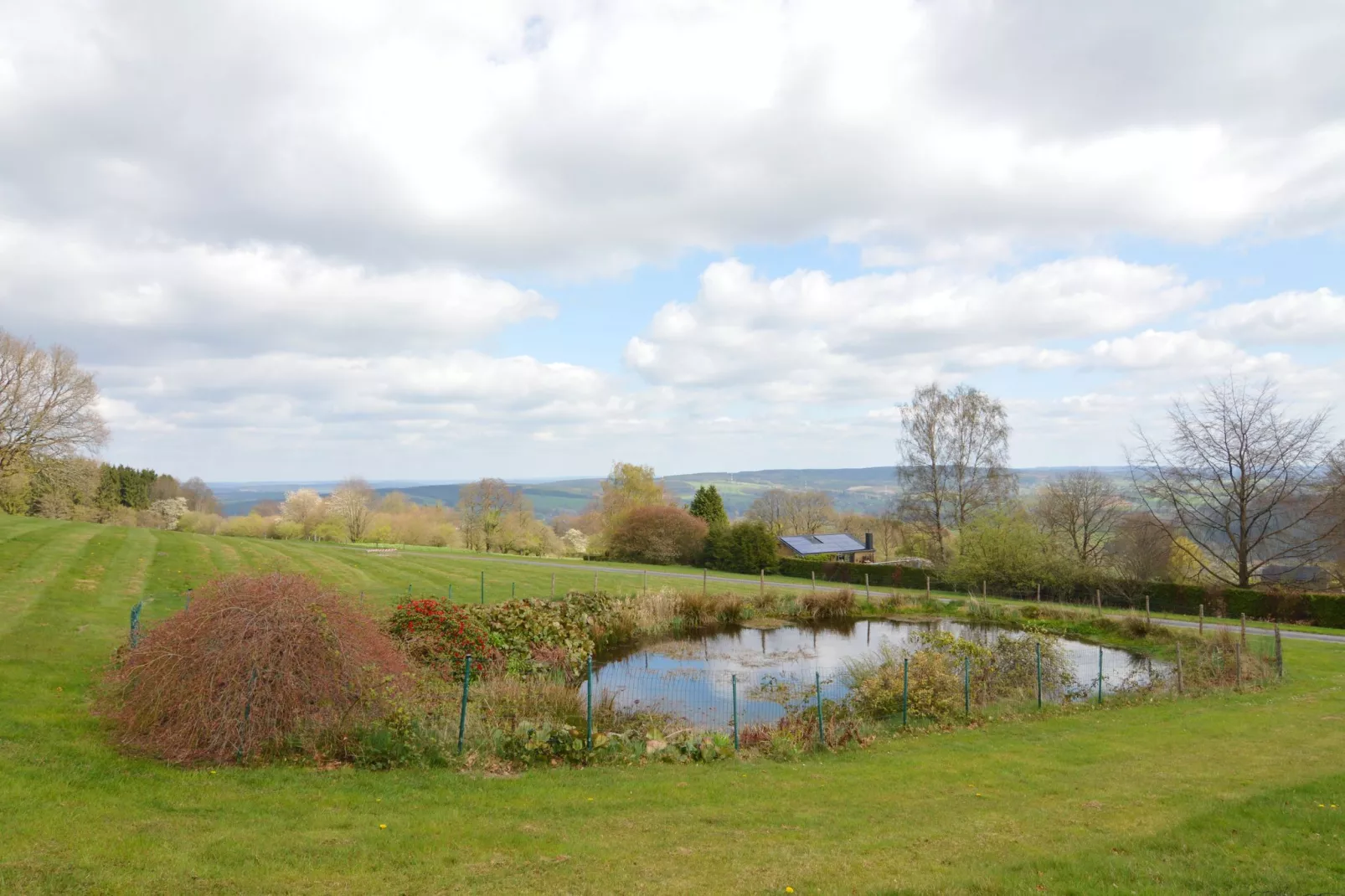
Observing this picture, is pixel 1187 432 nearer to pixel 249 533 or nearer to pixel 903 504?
pixel 903 504

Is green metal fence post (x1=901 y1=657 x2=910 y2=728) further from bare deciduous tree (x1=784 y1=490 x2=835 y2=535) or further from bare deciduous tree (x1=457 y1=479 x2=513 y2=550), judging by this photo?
bare deciduous tree (x1=784 y1=490 x2=835 y2=535)

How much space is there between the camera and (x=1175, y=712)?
575 inches

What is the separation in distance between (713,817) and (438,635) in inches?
395

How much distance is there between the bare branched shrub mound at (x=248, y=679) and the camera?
923cm

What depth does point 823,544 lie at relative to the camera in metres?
56.4

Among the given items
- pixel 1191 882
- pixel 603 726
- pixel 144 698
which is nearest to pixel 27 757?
pixel 144 698

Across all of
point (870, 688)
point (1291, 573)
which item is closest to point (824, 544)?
point (1291, 573)

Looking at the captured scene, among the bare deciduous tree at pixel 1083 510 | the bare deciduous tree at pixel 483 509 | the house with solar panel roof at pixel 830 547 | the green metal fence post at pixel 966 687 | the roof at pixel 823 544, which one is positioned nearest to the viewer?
the green metal fence post at pixel 966 687

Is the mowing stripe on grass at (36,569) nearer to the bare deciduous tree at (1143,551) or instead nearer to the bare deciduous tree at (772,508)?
the bare deciduous tree at (1143,551)

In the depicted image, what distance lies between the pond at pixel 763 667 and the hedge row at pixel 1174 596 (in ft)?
27.5

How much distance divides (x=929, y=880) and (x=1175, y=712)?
38.5 ft

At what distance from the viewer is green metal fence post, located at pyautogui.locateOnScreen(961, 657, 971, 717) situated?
14.7 m

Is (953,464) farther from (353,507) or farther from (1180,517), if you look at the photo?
(353,507)

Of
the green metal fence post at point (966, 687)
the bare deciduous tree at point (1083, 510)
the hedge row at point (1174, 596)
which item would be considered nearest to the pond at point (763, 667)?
the green metal fence post at point (966, 687)
